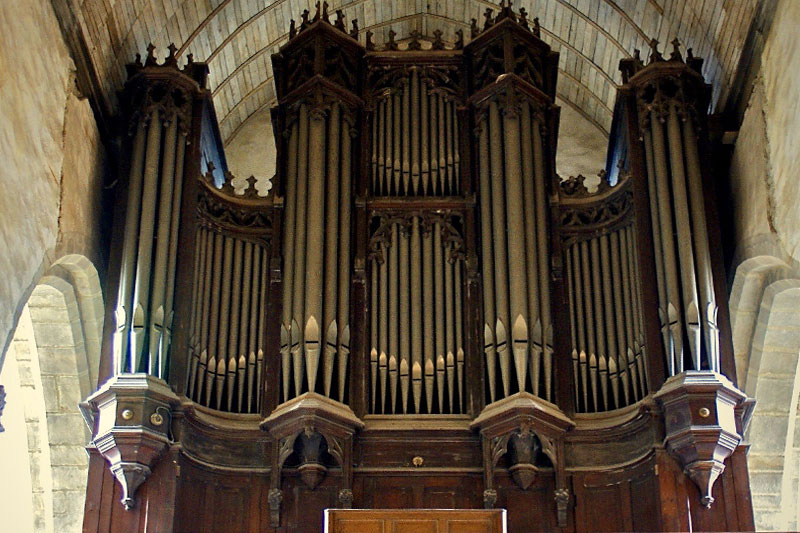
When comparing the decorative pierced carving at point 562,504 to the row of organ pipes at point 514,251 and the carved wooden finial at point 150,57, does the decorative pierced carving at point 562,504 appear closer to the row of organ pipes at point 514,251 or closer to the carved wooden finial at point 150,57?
the row of organ pipes at point 514,251

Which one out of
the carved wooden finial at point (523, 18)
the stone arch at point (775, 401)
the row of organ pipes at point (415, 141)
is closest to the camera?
the stone arch at point (775, 401)

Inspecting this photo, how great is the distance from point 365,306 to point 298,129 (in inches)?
98.5

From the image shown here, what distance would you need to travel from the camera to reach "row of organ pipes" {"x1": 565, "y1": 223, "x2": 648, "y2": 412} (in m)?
15.1

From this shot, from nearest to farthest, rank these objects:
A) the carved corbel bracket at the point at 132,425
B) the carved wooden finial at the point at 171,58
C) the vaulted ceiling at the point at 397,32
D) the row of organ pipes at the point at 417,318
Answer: the carved corbel bracket at the point at 132,425 → the row of organ pipes at the point at 417,318 → the vaulted ceiling at the point at 397,32 → the carved wooden finial at the point at 171,58

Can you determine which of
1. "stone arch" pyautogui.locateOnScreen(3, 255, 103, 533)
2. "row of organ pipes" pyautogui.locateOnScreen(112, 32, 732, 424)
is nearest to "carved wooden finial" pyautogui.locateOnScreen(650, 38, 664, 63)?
"row of organ pipes" pyautogui.locateOnScreen(112, 32, 732, 424)

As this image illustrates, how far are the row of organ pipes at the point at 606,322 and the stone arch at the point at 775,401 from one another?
1.44 metres

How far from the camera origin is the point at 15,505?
57.4 feet

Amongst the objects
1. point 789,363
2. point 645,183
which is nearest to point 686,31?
point 645,183

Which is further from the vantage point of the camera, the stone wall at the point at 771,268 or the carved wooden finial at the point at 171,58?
the carved wooden finial at the point at 171,58

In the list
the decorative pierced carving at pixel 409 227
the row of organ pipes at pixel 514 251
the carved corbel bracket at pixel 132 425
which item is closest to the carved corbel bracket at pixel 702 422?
the row of organ pipes at pixel 514 251

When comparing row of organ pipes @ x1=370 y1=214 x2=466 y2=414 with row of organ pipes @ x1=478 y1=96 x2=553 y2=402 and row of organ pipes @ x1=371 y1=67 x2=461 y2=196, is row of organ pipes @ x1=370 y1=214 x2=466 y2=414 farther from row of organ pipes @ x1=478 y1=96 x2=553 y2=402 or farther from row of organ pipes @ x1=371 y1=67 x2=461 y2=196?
row of organ pipes @ x1=371 y1=67 x2=461 y2=196

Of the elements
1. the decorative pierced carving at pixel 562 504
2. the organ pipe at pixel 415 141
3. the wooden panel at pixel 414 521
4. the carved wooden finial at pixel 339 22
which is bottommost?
the wooden panel at pixel 414 521

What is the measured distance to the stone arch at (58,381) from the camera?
15734 millimetres

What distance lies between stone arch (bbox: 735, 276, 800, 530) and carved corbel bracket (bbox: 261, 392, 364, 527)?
4.89 meters
